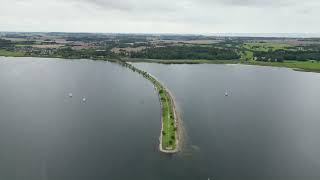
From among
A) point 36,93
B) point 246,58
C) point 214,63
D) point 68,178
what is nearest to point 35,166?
point 68,178

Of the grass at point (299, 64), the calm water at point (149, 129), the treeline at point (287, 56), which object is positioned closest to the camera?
the calm water at point (149, 129)

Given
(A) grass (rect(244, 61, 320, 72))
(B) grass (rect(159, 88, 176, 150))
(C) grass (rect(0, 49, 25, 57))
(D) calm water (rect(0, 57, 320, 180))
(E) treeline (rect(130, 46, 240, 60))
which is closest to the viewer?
(D) calm water (rect(0, 57, 320, 180))

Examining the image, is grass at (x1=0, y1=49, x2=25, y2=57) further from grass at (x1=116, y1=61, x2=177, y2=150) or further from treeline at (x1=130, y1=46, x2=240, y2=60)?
grass at (x1=116, y1=61, x2=177, y2=150)

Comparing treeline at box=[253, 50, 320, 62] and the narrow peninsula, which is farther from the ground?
treeline at box=[253, 50, 320, 62]

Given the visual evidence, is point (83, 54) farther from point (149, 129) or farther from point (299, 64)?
point (149, 129)

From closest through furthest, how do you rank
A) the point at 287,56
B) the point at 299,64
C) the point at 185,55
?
the point at 299,64
the point at 287,56
the point at 185,55

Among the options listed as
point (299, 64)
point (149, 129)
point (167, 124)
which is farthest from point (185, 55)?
point (149, 129)

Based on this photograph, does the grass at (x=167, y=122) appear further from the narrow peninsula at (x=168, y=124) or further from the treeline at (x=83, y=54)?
the treeline at (x=83, y=54)

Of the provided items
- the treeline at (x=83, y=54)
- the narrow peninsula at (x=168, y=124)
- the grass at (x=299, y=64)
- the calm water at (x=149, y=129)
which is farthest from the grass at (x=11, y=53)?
the narrow peninsula at (x=168, y=124)

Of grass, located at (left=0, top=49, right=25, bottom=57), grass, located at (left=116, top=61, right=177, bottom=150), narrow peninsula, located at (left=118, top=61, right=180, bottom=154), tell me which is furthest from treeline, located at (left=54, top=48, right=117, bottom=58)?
narrow peninsula, located at (left=118, top=61, right=180, bottom=154)
